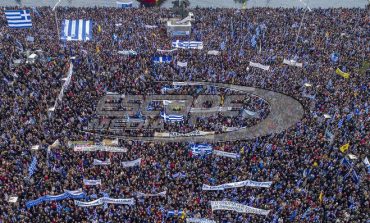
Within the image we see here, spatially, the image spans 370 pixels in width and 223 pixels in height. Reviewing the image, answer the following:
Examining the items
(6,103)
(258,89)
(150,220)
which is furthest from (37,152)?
(258,89)

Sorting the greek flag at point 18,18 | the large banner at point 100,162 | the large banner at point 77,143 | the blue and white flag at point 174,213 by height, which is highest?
the greek flag at point 18,18

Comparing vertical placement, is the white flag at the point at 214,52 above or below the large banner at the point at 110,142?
above

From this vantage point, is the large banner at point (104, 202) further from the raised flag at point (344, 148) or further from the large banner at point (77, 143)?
the raised flag at point (344, 148)

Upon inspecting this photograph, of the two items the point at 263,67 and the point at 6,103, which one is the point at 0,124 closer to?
the point at 6,103

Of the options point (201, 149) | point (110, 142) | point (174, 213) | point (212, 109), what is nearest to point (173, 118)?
point (212, 109)

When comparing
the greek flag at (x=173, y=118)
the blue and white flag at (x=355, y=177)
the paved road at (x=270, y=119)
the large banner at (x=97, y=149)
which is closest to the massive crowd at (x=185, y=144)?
the blue and white flag at (x=355, y=177)

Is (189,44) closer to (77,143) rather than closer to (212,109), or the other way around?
(212,109)

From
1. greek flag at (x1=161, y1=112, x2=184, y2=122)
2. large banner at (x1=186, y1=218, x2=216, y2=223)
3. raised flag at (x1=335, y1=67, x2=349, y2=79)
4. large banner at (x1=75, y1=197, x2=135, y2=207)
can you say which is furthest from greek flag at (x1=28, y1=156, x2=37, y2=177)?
raised flag at (x1=335, y1=67, x2=349, y2=79)
